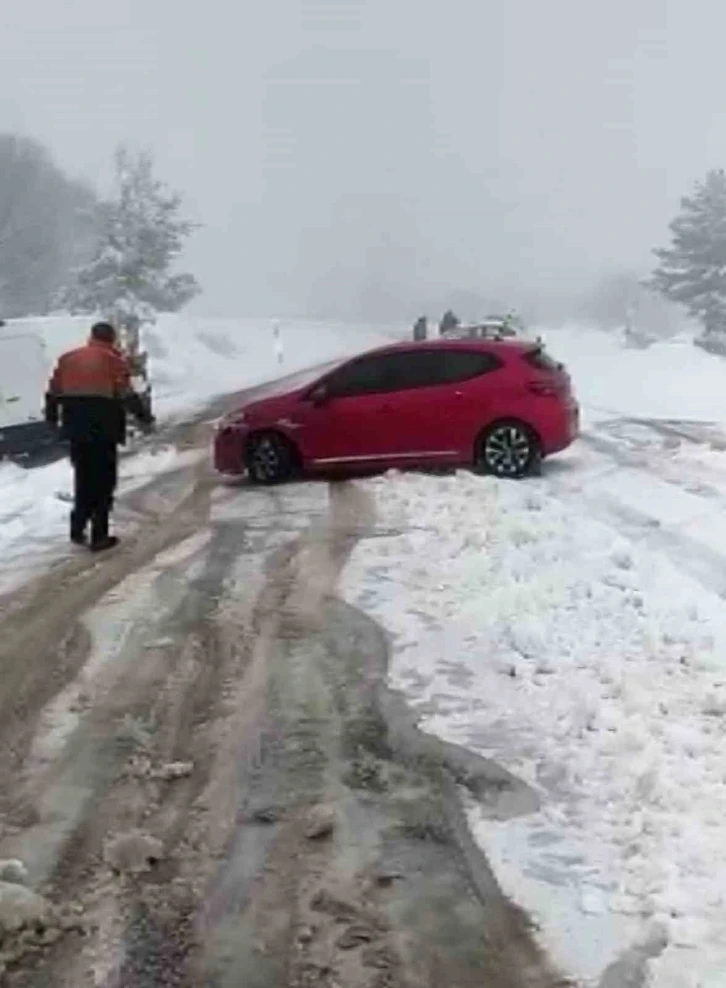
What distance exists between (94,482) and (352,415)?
15.5 ft

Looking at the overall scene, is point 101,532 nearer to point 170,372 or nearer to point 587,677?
point 587,677

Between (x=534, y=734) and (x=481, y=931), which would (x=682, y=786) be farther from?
(x=481, y=931)

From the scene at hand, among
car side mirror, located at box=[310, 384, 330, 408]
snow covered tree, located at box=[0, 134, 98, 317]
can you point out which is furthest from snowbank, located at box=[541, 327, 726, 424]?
snow covered tree, located at box=[0, 134, 98, 317]

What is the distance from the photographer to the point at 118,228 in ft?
156

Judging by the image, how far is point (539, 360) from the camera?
1526 cm

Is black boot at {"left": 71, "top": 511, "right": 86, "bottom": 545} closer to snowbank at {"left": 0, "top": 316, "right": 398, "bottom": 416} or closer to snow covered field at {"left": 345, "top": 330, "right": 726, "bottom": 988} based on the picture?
snow covered field at {"left": 345, "top": 330, "right": 726, "bottom": 988}

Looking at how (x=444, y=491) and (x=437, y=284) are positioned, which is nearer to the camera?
(x=444, y=491)

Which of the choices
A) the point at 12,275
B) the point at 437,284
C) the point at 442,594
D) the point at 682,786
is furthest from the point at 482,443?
the point at 437,284

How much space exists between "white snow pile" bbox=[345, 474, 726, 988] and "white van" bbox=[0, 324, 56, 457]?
9.67 metres

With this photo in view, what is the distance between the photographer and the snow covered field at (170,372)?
11.8 m

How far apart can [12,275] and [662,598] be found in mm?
58479

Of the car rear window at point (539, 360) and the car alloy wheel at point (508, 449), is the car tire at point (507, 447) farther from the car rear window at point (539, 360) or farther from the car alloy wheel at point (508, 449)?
the car rear window at point (539, 360)

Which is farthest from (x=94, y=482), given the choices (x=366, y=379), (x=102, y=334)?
(x=366, y=379)

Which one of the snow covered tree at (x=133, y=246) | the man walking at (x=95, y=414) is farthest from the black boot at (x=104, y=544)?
the snow covered tree at (x=133, y=246)
